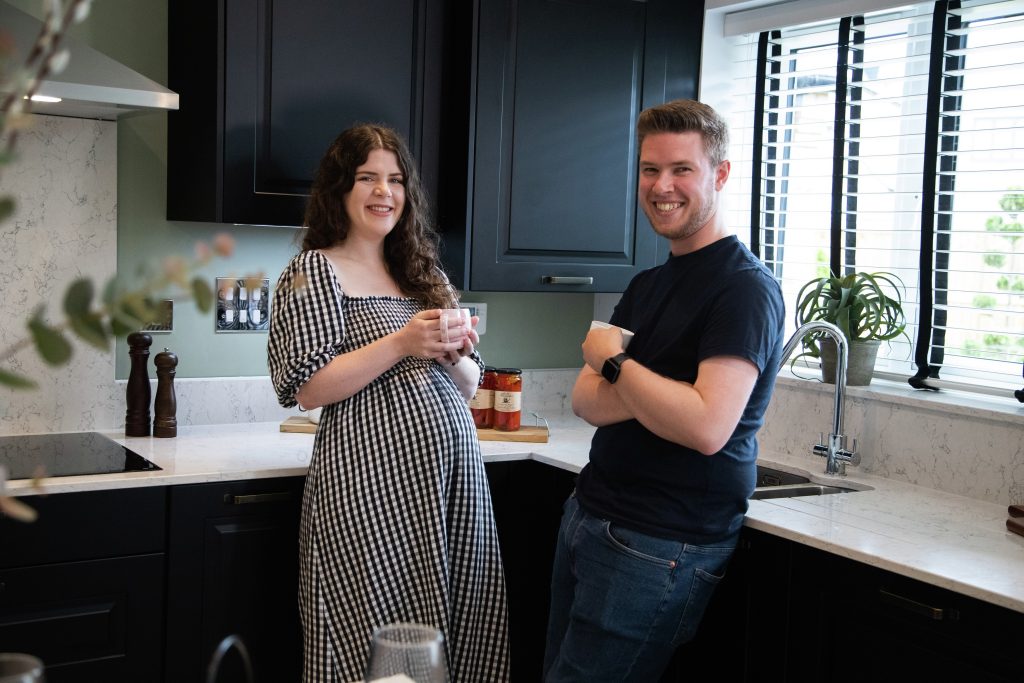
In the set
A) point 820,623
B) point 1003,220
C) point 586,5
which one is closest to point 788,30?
point 586,5

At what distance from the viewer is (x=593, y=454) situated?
7.11ft

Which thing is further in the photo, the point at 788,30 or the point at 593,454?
the point at 788,30

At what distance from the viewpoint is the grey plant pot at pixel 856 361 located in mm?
2773

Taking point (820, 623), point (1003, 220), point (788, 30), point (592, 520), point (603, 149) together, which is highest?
point (788, 30)

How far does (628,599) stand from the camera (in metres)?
1.99

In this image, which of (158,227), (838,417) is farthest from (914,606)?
(158,227)

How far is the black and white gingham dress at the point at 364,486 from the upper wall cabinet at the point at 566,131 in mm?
750

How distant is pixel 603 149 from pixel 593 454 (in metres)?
1.19

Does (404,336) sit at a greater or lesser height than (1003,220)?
lesser

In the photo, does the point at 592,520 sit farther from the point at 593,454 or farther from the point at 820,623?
the point at 820,623

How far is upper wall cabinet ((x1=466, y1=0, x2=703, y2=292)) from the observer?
2900 mm

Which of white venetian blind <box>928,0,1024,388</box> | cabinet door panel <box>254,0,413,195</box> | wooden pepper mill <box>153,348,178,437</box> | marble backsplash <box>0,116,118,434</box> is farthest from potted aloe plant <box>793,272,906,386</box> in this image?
marble backsplash <box>0,116,118,434</box>

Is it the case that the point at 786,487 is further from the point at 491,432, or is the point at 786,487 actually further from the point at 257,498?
the point at 257,498

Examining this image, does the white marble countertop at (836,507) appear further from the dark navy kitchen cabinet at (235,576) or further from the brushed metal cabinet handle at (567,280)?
the brushed metal cabinet handle at (567,280)
